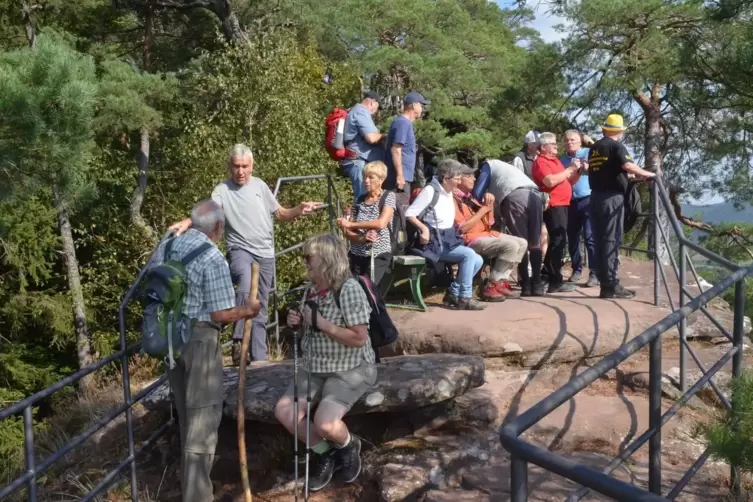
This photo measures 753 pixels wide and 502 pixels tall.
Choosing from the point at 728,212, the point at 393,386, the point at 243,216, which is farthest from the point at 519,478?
the point at 728,212

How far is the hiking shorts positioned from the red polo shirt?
3261 mm

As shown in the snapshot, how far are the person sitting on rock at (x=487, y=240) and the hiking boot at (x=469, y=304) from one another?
36 centimetres

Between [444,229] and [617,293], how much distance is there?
1.67 m

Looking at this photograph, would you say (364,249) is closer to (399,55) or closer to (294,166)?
(294,166)

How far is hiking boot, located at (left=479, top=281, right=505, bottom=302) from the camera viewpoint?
636 cm

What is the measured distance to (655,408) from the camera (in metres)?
3.06

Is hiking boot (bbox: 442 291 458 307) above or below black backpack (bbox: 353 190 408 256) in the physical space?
below

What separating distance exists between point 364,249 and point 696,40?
7314 mm

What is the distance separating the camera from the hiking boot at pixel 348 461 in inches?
156

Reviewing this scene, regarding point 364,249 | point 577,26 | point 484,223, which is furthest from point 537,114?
point 364,249

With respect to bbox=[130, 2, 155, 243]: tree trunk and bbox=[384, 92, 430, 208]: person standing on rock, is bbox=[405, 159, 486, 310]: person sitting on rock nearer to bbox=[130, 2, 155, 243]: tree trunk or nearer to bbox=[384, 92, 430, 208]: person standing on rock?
bbox=[384, 92, 430, 208]: person standing on rock

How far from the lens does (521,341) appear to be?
17.5ft

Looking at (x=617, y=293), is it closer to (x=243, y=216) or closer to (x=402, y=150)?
(x=402, y=150)

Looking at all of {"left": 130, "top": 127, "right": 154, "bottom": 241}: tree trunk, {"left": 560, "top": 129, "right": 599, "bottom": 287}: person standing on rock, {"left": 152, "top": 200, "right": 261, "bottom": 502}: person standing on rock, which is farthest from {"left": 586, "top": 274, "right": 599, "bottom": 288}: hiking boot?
{"left": 130, "top": 127, "right": 154, "bottom": 241}: tree trunk
